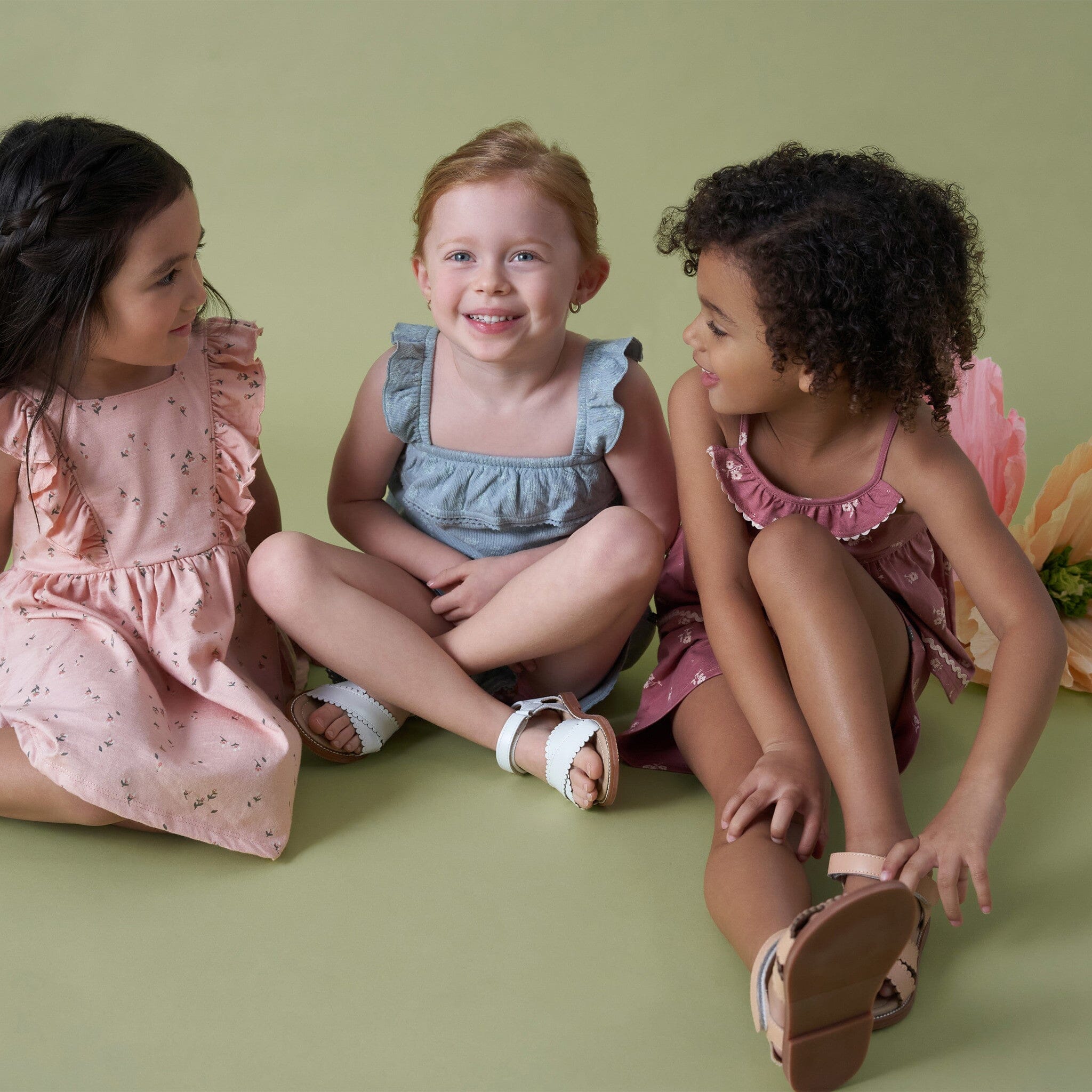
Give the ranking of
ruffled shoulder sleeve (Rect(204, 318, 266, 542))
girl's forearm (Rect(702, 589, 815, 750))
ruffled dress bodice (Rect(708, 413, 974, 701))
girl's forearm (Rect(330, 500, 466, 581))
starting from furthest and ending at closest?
girl's forearm (Rect(330, 500, 466, 581)), ruffled shoulder sleeve (Rect(204, 318, 266, 542)), ruffled dress bodice (Rect(708, 413, 974, 701)), girl's forearm (Rect(702, 589, 815, 750))

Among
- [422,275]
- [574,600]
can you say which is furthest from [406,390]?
[574,600]

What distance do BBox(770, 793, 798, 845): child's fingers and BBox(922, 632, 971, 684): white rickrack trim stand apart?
347mm

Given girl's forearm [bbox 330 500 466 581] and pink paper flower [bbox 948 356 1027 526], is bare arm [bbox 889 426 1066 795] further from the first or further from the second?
girl's forearm [bbox 330 500 466 581]

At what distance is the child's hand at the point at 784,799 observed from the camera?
1134 millimetres

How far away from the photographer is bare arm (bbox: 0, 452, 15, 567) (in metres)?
1.33

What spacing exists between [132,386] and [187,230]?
0.63 ft

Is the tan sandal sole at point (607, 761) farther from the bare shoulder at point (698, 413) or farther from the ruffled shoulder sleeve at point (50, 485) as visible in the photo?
the ruffled shoulder sleeve at point (50, 485)

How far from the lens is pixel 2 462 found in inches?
52.2

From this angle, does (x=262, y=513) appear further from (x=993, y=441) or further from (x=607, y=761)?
(x=993, y=441)

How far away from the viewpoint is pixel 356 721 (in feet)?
4.64

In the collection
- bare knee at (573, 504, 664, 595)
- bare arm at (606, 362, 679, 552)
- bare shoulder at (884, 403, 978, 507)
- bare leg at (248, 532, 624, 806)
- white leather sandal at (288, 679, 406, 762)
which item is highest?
bare shoulder at (884, 403, 978, 507)

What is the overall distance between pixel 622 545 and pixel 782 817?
0.37 metres

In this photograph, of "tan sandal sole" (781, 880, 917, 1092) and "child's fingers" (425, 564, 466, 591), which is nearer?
"tan sandal sole" (781, 880, 917, 1092)

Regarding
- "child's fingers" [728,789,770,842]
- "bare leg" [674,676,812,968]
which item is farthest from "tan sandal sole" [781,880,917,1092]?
"child's fingers" [728,789,770,842]
